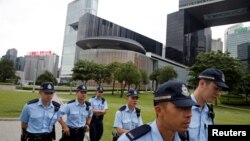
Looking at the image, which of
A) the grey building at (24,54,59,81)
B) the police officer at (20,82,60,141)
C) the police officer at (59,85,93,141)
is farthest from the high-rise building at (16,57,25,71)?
the police officer at (20,82,60,141)

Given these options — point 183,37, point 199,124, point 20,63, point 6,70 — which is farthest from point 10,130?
point 20,63

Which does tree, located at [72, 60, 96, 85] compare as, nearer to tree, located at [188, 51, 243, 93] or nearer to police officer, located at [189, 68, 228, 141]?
tree, located at [188, 51, 243, 93]

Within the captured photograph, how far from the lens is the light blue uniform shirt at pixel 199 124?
10.9 feet

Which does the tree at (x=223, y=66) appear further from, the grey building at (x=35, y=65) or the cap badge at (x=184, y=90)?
the grey building at (x=35, y=65)

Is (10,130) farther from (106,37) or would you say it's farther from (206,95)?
(106,37)

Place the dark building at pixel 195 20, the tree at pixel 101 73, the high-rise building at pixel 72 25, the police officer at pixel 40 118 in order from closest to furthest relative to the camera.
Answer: the police officer at pixel 40 118
the tree at pixel 101 73
the dark building at pixel 195 20
the high-rise building at pixel 72 25

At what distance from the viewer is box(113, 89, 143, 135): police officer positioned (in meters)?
5.91

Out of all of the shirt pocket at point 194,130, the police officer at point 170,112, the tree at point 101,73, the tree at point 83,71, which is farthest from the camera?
the tree at point 101,73

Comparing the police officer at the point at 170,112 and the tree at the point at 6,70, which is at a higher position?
the tree at the point at 6,70

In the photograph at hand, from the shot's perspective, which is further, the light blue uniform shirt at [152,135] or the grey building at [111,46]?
the grey building at [111,46]

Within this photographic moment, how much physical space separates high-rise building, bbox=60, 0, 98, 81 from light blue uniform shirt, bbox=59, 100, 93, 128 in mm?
142821

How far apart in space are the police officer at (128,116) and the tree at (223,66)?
3895 cm

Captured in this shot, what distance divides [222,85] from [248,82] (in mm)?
55423

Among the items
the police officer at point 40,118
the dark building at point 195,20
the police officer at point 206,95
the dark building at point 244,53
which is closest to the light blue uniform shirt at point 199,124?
the police officer at point 206,95
